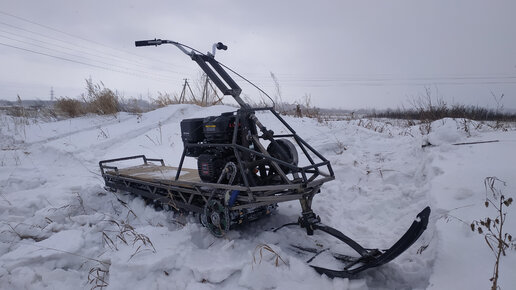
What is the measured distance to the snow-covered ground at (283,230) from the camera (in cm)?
235

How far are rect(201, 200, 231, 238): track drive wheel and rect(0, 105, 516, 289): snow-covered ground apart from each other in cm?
12

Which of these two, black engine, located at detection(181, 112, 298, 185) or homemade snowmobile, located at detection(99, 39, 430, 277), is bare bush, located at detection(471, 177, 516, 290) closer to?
homemade snowmobile, located at detection(99, 39, 430, 277)

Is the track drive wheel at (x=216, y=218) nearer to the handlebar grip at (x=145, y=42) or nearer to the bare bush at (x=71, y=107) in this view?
the handlebar grip at (x=145, y=42)

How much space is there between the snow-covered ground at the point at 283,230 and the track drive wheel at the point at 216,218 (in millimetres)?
124

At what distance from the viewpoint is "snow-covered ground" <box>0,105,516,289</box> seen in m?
2.35

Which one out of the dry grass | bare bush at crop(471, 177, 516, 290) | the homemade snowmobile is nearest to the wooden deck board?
the homemade snowmobile

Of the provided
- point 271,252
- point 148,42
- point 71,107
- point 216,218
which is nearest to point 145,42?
point 148,42

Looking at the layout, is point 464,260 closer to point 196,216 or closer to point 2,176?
point 196,216

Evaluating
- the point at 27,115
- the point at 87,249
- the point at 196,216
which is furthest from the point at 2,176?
the point at 27,115

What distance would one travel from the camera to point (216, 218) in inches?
124

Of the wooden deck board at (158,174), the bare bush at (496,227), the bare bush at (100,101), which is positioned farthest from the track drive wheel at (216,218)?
the bare bush at (100,101)

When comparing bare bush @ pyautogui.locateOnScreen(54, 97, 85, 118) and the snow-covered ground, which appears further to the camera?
bare bush @ pyautogui.locateOnScreen(54, 97, 85, 118)

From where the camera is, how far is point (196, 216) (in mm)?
3891

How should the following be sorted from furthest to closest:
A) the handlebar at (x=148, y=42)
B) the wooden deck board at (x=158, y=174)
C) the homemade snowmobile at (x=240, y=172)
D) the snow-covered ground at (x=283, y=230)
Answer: the wooden deck board at (x=158, y=174) → the handlebar at (x=148, y=42) → the homemade snowmobile at (x=240, y=172) → the snow-covered ground at (x=283, y=230)
